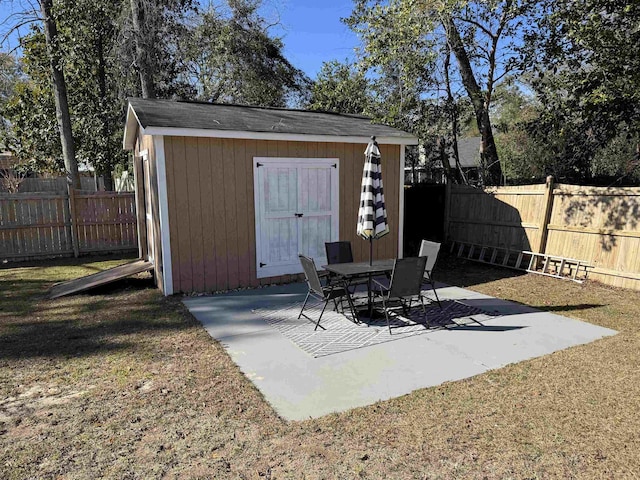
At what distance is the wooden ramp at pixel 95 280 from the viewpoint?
21.0ft

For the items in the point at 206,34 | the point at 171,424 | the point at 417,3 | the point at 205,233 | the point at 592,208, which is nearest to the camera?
→ the point at 171,424

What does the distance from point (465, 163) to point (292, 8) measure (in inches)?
614

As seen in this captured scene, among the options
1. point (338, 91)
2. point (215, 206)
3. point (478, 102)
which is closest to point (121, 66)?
point (215, 206)

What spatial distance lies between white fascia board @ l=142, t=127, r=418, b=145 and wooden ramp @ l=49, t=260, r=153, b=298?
7.74 feet

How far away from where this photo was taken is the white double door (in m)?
6.76

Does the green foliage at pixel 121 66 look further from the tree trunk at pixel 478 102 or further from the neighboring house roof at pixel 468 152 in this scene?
the neighboring house roof at pixel 468 152

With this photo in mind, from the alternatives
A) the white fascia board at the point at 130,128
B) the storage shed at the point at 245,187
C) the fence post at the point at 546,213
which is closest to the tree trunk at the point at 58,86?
the white fascia board at the point at 130,128

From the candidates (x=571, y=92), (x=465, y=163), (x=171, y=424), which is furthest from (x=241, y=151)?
(x=465, y=163)

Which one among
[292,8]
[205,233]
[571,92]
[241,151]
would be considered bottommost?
[205,233]

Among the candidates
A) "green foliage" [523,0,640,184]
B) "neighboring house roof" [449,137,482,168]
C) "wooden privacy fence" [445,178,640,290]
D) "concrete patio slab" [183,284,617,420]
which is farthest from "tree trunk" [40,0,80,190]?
"neighboring house roof" [449,137,482,168]

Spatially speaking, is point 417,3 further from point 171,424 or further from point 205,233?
point 171,424

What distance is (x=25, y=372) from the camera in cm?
390

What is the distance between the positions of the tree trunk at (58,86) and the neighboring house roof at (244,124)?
397 cm

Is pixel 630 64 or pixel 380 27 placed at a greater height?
pixel 380 27
